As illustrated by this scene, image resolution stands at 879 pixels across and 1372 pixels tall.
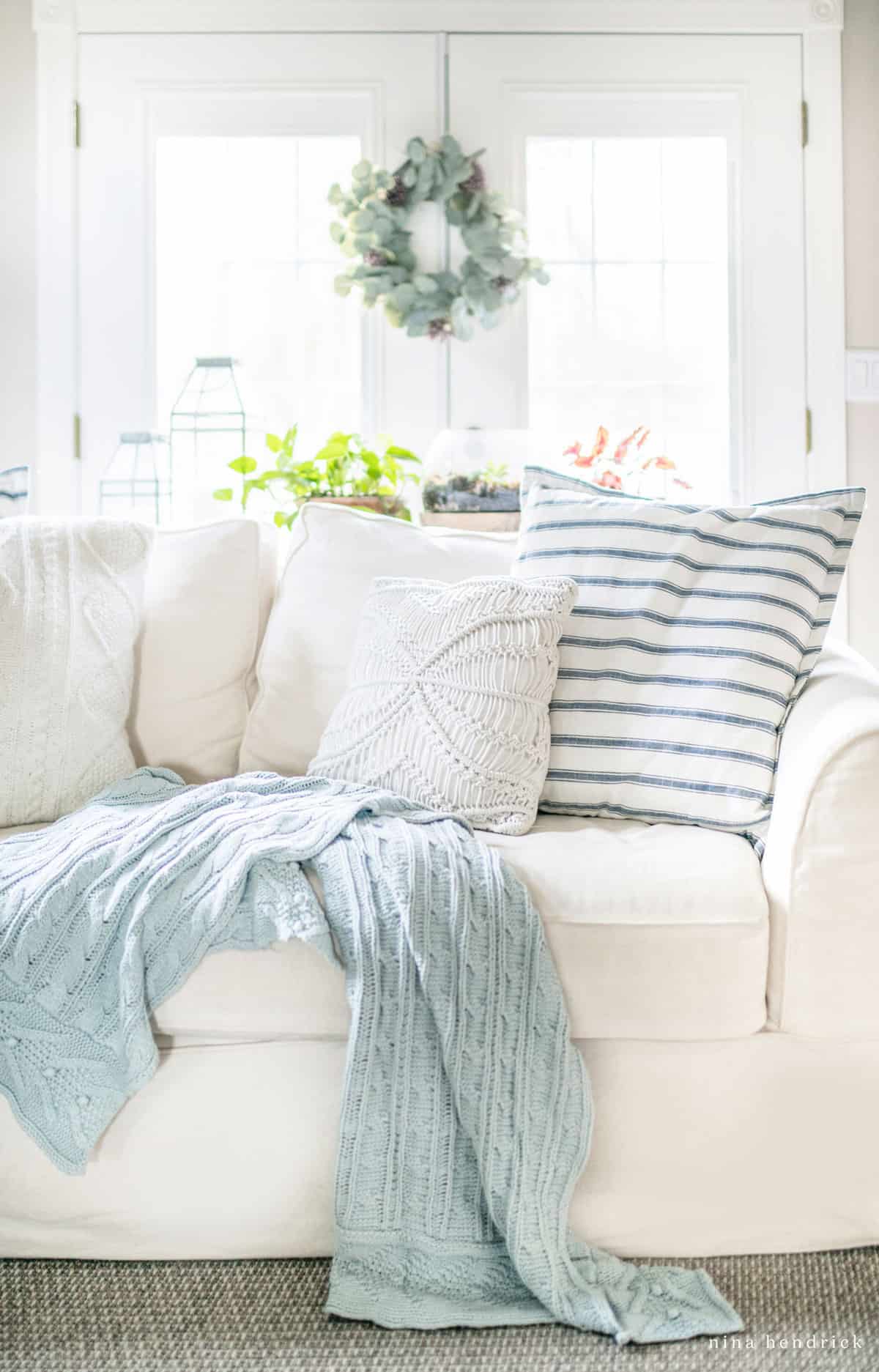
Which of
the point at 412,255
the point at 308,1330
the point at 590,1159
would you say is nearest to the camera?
the point at 308,1330

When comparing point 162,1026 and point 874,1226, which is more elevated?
point 162,1026

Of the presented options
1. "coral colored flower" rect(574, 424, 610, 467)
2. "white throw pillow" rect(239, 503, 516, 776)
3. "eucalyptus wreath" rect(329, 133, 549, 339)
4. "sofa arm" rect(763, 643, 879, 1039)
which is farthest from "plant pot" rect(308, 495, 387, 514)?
"sofa arm" rect(763, 643, 879, 1039)

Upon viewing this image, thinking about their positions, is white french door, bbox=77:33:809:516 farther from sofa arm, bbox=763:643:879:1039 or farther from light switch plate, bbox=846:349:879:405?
sofa arm, bbox=763:643:879:1039

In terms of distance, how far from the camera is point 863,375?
10.7 feet

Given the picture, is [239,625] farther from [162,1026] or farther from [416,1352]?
[416,1352]

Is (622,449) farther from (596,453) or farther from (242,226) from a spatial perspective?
(242,226)

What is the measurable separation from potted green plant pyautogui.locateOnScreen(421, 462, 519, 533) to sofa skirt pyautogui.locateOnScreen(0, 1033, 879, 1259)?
138 centimetres

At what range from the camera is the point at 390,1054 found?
1310 mm

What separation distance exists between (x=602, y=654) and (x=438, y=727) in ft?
0.91

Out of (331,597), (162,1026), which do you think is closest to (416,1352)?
(162,1026)

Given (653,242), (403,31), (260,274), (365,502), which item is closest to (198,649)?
(365,502)

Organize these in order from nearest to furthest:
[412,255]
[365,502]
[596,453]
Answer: [365,502]
[596,453]
[412,255]

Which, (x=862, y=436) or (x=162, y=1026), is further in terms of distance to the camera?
(x=862, y=436)

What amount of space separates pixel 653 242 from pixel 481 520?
1.23 meters
